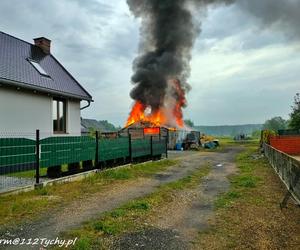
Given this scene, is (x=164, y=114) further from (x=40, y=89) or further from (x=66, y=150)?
(x=66, y=150)

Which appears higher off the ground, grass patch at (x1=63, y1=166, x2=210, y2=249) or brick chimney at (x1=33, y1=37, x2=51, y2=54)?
brick chimney at (x1=33, y1=37, x2=51, y2=54)

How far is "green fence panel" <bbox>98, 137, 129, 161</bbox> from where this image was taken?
48.1 feet

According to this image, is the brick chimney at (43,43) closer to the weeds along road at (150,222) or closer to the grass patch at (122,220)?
the weeds along road at (150,222)

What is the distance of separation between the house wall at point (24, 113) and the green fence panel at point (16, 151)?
9.37 ft

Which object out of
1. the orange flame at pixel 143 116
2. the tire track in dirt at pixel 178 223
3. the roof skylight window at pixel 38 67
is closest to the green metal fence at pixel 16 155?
the tire track in dirt at pixel 178 223

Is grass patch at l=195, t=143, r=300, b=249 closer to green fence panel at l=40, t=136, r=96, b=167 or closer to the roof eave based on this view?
green fence panel at l=40, t=136, r=96, b=167

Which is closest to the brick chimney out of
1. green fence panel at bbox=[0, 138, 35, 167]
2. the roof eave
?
the roof eave

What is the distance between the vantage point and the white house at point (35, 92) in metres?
12.9

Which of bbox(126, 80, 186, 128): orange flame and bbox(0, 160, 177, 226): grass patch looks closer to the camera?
bbox(0, 160, 177, 226): grass patch

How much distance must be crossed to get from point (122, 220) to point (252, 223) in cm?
271

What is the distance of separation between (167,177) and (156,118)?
1330 inches

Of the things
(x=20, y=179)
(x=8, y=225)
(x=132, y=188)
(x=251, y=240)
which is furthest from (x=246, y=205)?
(x=20, y=179)

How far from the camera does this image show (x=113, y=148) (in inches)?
615

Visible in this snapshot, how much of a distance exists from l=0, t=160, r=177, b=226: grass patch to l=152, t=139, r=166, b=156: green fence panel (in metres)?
6.83
